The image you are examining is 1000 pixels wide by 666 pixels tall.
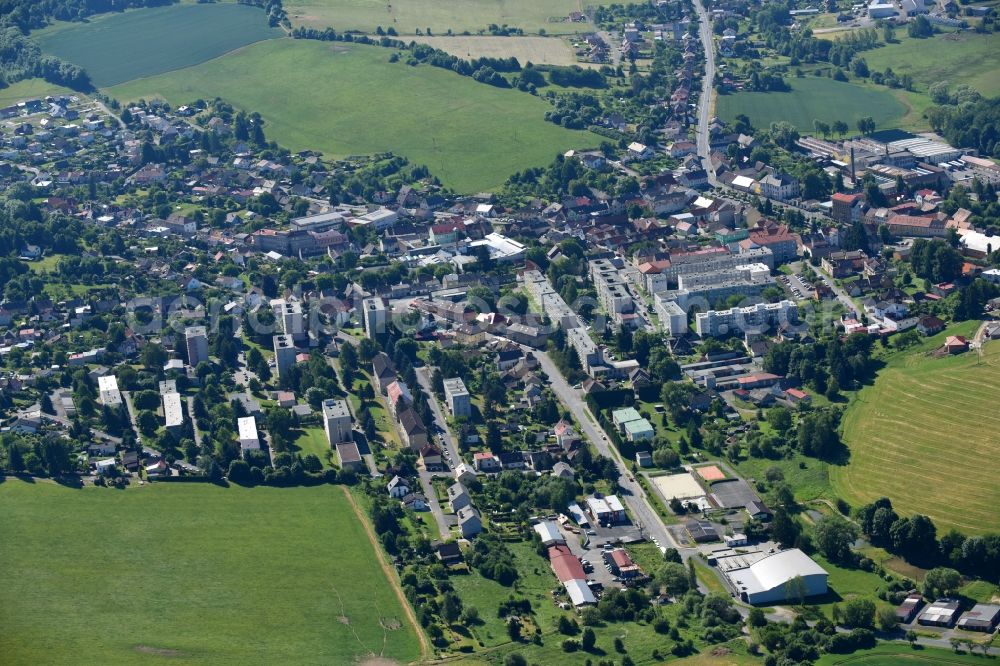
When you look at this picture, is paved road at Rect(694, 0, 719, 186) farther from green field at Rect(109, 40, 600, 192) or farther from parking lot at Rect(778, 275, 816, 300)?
parking lot at Rect(778, 275, 816, 300)

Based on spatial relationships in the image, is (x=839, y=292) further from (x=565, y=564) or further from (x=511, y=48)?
(x=511, y=48)

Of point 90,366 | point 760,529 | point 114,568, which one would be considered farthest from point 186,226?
point 760,529

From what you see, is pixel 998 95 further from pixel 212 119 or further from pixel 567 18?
pixel 212 119

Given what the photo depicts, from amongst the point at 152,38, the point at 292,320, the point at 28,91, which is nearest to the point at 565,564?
the point at 292,320

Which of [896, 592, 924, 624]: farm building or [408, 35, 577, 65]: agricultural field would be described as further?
[408, 35, 577, 65]: agricultural field

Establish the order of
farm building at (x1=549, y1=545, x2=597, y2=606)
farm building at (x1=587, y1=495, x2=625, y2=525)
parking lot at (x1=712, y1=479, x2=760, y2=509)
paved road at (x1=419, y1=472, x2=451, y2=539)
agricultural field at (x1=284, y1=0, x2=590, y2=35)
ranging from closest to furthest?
farm building at (x1=549, y1=545, x2=597, y2=606) → paved road at (x1=419, y1=472, x2=451, y2=539) → farm building at (x1=587, y1=495, x2=625, y2=525) → parking lot at (x1=712, y1=479, x2=760, y2=509) → agricultural field at (x1=284, y1=0, x2=590, y2=35)

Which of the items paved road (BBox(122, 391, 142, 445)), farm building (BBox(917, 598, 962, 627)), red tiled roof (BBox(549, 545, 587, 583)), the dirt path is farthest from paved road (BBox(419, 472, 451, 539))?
farm building (BBox(917, 598, 962, 627))

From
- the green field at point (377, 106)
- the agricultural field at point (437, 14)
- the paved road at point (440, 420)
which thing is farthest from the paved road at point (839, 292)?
the agricultural field at point (437, 14)
